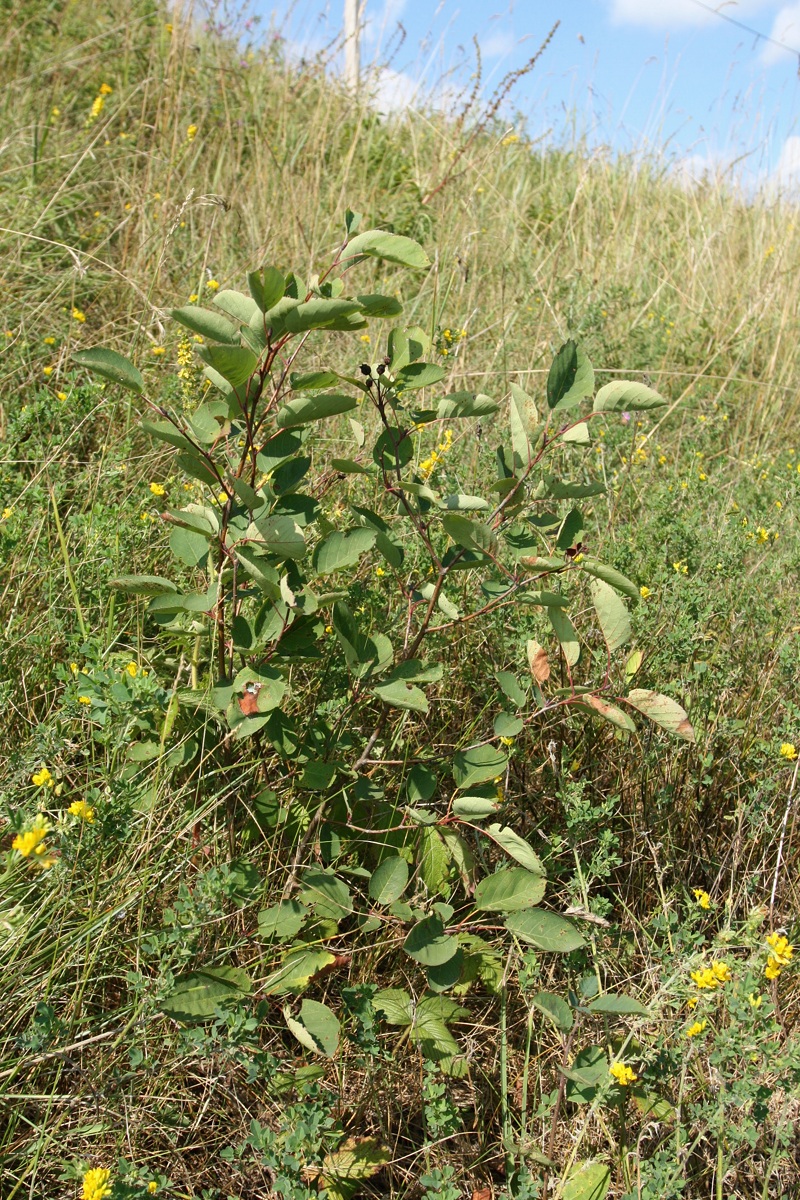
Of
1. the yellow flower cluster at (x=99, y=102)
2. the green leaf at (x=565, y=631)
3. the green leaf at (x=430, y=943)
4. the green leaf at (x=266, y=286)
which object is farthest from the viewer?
the yellow flower cluster at (x=99, y=102)

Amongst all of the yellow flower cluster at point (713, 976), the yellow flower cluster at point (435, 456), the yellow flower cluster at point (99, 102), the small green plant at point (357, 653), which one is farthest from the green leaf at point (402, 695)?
the yellow flower cluster at point (99, 102)

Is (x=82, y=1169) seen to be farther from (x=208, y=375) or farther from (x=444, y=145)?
(x=444, y=145)

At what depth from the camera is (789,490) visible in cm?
293

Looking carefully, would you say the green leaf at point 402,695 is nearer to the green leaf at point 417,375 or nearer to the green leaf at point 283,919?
the green leaf at point 283,919

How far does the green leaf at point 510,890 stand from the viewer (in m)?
1.46

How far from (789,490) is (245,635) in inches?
81.9

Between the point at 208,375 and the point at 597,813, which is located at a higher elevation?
the point at 208,375

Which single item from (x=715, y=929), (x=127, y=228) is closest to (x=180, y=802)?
(x=715, y=929)

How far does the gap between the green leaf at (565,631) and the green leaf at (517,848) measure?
1.07 feet

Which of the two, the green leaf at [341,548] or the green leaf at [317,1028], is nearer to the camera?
the green leaf at [317,1028]

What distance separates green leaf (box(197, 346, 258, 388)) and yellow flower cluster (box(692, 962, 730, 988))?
44.6 inches

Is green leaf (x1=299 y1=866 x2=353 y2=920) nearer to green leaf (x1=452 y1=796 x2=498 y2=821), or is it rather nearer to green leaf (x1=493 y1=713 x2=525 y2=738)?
green leaf (x1=452 y1=796 x2=498 y2=821)

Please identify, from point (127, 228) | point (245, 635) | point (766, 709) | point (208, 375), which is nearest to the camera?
point (208, 375)

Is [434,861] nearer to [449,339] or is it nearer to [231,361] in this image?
[231,361]
